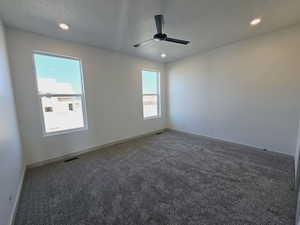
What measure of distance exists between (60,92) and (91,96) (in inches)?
26.1

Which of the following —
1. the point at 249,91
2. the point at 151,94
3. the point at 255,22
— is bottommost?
the point at 249,91

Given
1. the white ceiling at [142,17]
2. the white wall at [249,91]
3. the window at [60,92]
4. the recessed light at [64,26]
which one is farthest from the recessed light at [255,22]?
the window at [60,92]

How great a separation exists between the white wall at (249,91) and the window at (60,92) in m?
3.31

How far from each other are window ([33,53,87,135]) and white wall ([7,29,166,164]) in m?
0.13

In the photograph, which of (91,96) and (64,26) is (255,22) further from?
(91,96)

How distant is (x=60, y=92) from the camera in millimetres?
2941

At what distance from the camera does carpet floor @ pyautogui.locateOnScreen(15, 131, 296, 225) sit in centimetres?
149

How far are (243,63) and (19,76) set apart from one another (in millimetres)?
4865

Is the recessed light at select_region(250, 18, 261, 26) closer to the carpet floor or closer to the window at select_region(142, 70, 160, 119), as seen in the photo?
the carpet floor

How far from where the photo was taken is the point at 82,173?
7.93 ft

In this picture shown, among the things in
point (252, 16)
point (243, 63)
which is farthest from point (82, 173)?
point (243, 63)

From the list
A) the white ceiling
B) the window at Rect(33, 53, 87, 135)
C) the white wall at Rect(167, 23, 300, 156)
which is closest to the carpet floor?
the white wall at Rect(167, 23, 300, 156)

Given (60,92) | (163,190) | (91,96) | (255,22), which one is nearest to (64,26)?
(60,92)

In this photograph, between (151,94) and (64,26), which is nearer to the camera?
(64,26)
